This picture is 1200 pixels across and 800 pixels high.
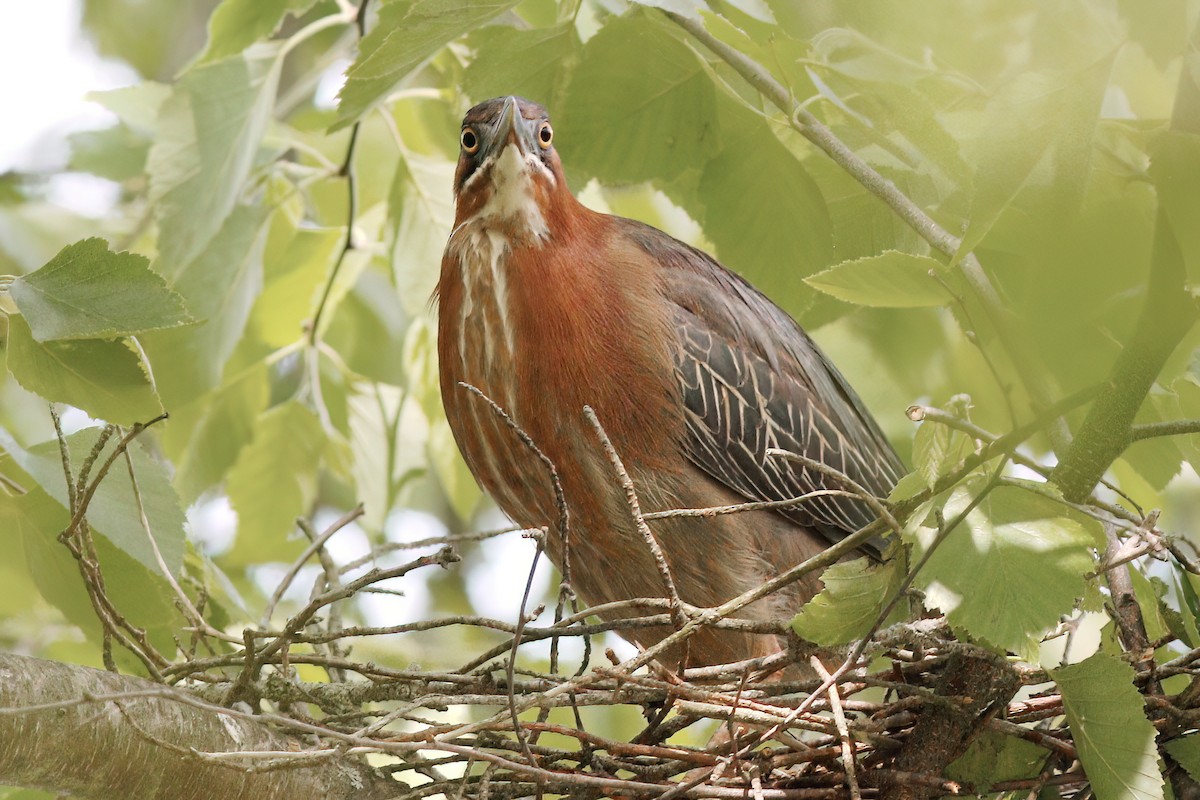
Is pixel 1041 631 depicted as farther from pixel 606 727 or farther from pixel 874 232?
pixel 606 727

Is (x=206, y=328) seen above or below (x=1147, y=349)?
above

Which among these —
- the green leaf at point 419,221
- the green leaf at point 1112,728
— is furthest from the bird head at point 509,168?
the green leaf at point 1112,728

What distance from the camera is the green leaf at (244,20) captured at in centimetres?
304

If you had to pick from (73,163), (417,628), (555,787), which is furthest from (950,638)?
(73,163)

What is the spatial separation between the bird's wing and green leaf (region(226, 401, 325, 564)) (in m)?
1.12

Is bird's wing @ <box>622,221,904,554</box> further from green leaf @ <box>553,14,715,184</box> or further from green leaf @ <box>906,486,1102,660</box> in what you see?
green leaf @ <box>906,486,1102,660</box>

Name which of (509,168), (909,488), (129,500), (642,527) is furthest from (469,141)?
(909,488)

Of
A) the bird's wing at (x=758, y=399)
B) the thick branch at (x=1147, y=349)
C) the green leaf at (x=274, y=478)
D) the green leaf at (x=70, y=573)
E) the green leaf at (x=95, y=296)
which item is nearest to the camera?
the thick branch at (x=1147, y=349)

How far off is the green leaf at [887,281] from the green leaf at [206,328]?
1.68 metres

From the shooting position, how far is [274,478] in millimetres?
3656

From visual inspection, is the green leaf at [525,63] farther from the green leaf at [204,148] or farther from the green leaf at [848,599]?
the green leaf at [848,599]

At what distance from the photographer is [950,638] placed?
2.29m

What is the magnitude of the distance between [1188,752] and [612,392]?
4.60ft

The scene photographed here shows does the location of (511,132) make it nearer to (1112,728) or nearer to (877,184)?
(877,184)
